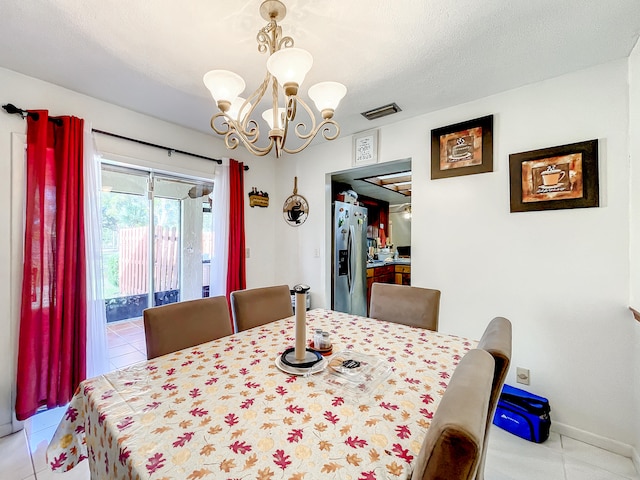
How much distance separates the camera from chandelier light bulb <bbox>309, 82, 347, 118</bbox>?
1321 mm

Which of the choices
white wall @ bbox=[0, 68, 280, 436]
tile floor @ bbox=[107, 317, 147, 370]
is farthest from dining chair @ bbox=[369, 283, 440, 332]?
tile floor @ bbox=[107, 317, 147, 370]

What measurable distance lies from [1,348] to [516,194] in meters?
3.65

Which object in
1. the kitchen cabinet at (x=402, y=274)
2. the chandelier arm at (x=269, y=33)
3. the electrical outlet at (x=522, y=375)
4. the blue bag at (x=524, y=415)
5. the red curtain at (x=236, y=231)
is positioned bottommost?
the blue bag at (x=524, y=415)

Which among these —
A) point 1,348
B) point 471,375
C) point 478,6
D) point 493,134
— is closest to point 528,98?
point 493,134

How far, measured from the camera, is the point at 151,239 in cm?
263

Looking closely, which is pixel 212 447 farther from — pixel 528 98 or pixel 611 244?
pixel 528 98

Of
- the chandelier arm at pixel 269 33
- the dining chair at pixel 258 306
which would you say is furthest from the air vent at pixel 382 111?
the dining chair at pixel 258 306

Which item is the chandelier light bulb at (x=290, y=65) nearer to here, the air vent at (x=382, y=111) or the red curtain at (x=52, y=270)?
the air vent at (x=382, y=111)

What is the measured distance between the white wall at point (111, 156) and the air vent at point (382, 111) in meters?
1.55

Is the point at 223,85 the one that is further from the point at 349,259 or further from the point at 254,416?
the point at 349,259

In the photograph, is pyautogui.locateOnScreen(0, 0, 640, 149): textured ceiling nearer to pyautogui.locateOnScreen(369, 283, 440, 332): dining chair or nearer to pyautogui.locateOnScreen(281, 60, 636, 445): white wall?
pyautogui.locateOnScreen(281, 60, 636, 445): white wall

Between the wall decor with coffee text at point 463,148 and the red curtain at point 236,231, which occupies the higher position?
the wall decor with coffee text at point 463,148

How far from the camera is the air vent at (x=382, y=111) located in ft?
7.47

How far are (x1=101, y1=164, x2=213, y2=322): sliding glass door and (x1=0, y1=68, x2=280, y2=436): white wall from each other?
213 millimetres
